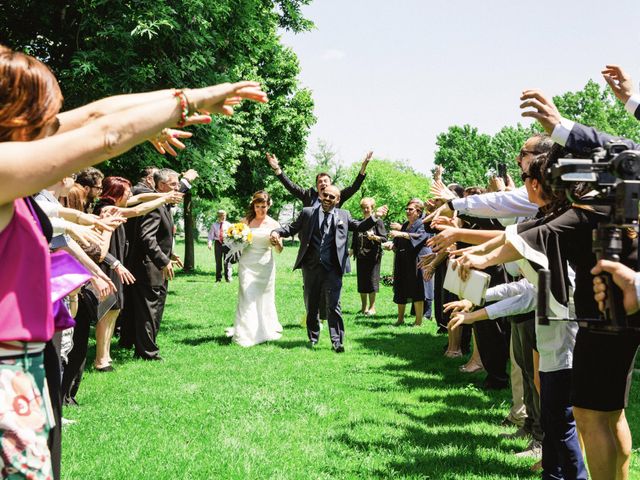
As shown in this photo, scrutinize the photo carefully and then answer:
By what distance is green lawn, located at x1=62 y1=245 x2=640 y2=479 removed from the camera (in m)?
4.42

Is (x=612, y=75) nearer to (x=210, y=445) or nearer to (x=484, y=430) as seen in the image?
(x=484, y=430)

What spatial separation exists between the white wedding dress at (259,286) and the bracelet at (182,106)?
8154 millimetres

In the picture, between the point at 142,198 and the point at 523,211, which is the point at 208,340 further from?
the point at 523,211

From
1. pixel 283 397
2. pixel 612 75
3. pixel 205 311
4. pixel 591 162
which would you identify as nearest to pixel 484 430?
pixel 283 397

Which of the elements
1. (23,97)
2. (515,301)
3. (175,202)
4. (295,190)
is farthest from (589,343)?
(295,190)

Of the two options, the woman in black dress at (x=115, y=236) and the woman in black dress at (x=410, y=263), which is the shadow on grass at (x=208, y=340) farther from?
the woman in black dress at (x=410, y=263)

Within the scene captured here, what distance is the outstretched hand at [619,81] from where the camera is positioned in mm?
4332

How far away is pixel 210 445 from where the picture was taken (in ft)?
15.9

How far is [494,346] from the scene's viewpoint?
23.1ft

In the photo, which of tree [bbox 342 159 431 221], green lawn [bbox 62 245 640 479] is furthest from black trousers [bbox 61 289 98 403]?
tree [bbox 342 159 431 221]

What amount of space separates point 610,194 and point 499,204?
83.1 inches

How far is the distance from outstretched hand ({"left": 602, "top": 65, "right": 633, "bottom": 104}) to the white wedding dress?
6685mm

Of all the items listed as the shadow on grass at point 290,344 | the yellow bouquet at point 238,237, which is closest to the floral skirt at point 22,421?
the shadow on grass at point 290,344

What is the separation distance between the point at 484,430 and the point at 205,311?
8996 millimetres
